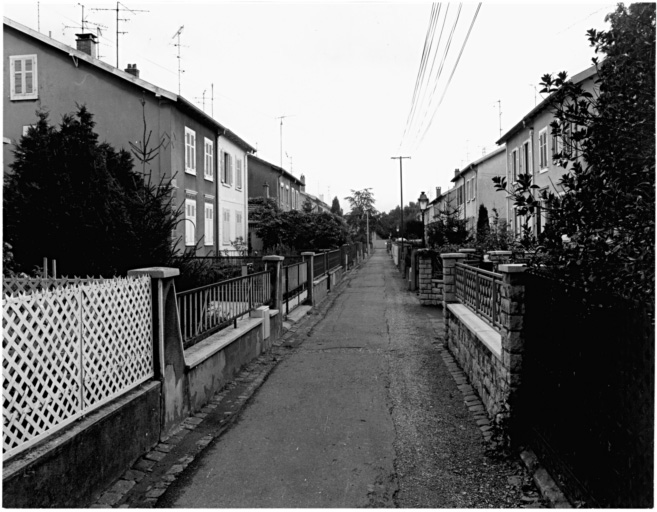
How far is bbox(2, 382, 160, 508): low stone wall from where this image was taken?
335 cm

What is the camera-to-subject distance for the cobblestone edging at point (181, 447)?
425 centimetres

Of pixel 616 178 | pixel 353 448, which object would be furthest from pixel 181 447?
pixel 616 178

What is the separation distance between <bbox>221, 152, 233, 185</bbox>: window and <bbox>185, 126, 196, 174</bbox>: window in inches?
162

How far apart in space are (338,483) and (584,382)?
1962 millimetres

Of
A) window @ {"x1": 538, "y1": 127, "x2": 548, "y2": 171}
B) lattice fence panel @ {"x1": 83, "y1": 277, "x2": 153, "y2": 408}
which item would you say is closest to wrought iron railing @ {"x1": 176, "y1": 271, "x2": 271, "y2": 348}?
lattice fence panel @ {"x1": 83, "y1": 277, "x2": 153, "y2": 408}

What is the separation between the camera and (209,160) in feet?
78.6

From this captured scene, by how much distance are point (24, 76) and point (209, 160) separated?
749 centimetres

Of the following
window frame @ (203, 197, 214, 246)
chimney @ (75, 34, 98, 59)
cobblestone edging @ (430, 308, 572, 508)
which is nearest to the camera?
cobblestone edging @ (430, 308, 572, 508)

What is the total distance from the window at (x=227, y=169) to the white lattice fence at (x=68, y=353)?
70.3 feet

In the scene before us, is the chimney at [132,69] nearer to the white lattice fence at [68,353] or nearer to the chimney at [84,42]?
the chimney at [84,42]

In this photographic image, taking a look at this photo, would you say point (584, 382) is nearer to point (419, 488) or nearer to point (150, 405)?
point (419, 488)

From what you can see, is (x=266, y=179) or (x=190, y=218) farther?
(x=266, y=179)

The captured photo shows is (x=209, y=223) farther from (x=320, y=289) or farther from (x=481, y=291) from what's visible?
(x=481, y=291)

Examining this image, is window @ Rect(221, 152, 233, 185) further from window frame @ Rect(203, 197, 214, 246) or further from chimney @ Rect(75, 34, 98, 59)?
chimney @ Rect(75, 34, 98, 59)
